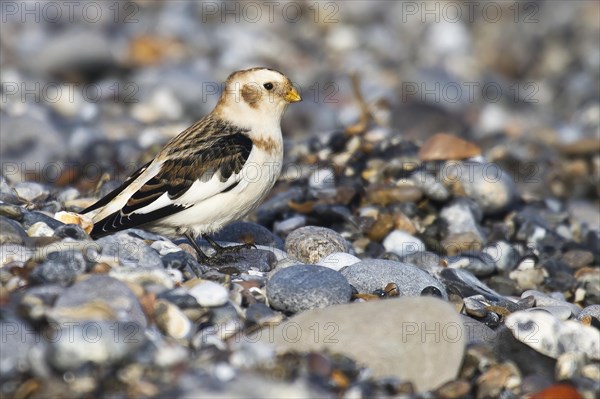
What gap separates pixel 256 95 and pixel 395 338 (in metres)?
2.12

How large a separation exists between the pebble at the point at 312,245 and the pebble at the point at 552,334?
1.43 m

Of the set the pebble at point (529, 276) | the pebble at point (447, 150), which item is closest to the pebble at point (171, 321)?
the pebble at point (529, 276)

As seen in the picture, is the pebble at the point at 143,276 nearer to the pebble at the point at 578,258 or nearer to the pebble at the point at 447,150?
the pebble at the point at 578,258

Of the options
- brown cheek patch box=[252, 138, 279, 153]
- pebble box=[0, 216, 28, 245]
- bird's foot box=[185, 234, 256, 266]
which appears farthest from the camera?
brown cheek patch box=[252, 138, 279, 153]

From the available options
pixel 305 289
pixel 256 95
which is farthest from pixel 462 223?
pixel 305 289

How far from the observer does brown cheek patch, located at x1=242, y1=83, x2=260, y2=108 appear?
537 cm

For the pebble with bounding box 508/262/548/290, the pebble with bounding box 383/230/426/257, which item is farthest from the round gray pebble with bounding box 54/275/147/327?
the pebble with bounding box 508/262/548/290

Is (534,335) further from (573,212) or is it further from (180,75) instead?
(180,75)

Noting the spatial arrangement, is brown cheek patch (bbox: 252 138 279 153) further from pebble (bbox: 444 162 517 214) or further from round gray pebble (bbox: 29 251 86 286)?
pebble (bbox: 444 162 517 214)

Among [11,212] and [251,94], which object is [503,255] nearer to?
[251,94]

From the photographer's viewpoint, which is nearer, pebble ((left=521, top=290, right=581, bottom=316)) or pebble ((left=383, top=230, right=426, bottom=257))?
pebble ((left=521, top=290, right=581, bottom=316))

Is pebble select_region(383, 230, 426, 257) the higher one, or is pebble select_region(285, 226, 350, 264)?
pebble select_region(285, 226, 350, 264)

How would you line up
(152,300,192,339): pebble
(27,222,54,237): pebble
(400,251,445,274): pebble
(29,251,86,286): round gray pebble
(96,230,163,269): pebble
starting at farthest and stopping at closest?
1. (400,251,445,274): pebble
2. (27,222,54,237): pebble
3. (96,230,163,269): pebble
4. (29,251,86,286): round gray pebble
5. (152,300,192,339): pebble

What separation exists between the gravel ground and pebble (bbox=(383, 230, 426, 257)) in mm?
22
